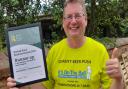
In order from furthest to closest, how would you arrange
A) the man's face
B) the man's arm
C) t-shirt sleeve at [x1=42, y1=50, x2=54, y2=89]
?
t-shirt sleeve at [x1=42, y1=50, x2=54, y2=89] < the man's face < the man's arm

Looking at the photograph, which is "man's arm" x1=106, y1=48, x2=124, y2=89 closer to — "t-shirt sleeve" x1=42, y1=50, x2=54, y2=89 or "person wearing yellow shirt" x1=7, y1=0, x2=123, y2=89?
"person wearing yellow shirt" x1=7, y1=0, x2=123, y2=89

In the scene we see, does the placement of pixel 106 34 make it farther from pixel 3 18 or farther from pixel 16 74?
pixel 16 74

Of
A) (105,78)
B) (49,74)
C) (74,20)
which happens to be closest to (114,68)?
(105,78)

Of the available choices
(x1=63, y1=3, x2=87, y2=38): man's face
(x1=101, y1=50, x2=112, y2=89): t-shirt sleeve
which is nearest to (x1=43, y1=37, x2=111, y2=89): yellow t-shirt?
(x1=101, y1=50, x2=112, y2=89): t-shirt sleeve

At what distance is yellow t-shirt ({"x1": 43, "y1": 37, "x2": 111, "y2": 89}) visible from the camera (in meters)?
2.70

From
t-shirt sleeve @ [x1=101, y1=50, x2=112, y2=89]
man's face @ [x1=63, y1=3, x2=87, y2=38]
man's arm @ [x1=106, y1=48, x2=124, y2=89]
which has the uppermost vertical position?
man's face @ [x1=63, y1=3, x2=87, y2=38]

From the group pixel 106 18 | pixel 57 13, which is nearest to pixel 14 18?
pixel 57 13

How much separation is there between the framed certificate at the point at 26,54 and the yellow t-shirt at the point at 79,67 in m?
0.22

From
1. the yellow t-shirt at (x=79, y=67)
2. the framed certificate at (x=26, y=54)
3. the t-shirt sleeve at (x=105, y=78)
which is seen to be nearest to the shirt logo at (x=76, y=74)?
the yellow t-shirt at (x=79, y=67)

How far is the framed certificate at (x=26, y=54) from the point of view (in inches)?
98.2

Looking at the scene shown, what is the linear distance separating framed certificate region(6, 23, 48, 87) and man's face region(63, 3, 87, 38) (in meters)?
0.27

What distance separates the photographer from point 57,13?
5.35 metres

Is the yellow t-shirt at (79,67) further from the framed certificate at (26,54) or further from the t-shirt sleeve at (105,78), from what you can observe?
the framed certificate at (26,54)

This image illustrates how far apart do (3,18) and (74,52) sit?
238 cm
